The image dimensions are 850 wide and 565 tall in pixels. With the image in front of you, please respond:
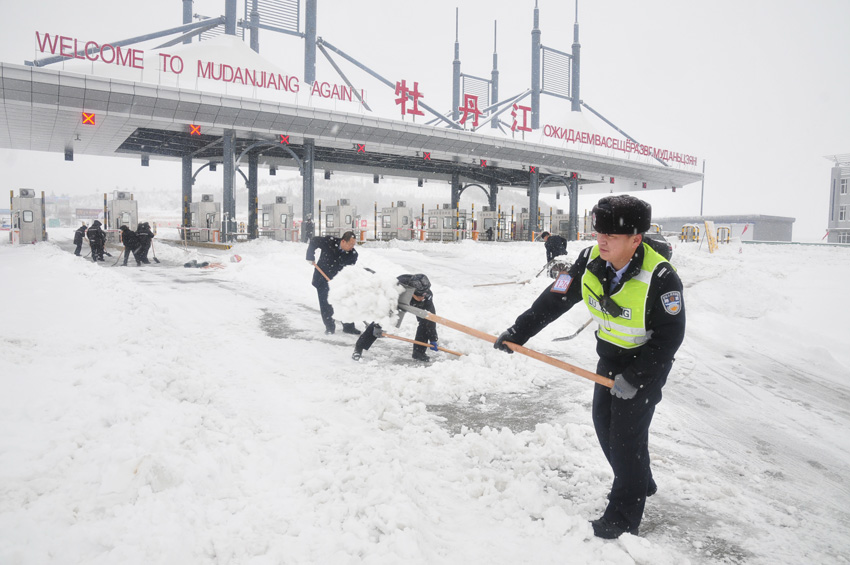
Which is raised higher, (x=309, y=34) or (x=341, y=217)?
(x=309, y=34)

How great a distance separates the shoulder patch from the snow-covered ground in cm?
124

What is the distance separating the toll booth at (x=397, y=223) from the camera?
3131cm

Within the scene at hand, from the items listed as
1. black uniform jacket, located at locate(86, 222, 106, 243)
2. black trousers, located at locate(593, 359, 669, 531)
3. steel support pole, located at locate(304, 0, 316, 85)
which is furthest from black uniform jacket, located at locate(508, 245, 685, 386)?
steel support pole, located at locate(304, 0, 316, 85)

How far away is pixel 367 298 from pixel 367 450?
6.74 feet

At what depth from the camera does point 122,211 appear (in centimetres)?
2381

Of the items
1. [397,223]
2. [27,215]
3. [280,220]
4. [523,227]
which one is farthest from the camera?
[523,227]

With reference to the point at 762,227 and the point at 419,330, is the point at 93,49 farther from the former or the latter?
the point at 762,227

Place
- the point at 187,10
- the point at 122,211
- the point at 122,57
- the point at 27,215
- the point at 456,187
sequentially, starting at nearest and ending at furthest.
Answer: the point at 122,57 → the point at 27,215 → the point at 122,211 → the point at 456,187 → the point at 187,10

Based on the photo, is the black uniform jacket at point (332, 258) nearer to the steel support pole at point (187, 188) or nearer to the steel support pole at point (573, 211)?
the steel support pole at point (187, 188)

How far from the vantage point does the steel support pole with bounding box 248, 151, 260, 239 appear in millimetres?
24094

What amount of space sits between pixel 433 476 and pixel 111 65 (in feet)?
68.9

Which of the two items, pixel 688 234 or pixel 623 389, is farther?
pixel 688 234

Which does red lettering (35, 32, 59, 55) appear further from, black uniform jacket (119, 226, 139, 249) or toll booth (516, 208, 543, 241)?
toll booth (516, 208, 543, 241)

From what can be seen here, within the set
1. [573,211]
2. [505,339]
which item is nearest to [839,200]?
[573,211]
